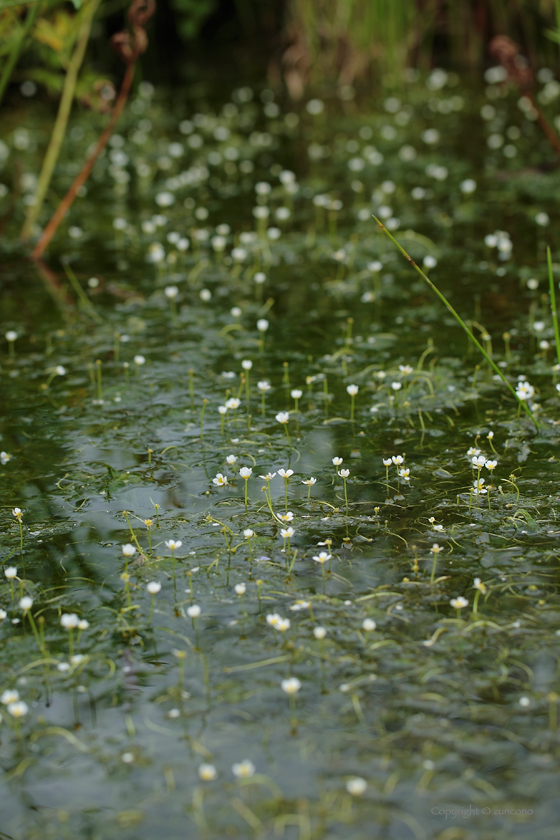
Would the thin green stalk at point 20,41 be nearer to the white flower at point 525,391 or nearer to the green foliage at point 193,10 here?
the white flower at point 525,391

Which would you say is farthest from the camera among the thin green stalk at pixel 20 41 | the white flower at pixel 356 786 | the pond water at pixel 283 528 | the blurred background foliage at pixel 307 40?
the blurred background foliage at pixel 307 40

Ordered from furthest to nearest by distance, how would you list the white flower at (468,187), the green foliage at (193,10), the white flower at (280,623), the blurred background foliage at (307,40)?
the green foliage at (193,10) → the blurred background foliage at (307,40) → the white flower at (468,187) → the white flower at (280,623)

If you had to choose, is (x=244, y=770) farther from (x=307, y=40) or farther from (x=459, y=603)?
(x=307, y=40)

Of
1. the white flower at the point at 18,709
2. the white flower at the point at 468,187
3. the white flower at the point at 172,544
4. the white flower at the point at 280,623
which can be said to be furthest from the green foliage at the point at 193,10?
the white flower at the point at 18,709

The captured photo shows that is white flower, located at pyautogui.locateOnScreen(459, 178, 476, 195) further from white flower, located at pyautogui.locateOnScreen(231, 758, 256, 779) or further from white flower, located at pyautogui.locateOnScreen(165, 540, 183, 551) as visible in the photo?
white flower, located at pyautogui.locateOnScreen(231, 758, 256, 779)

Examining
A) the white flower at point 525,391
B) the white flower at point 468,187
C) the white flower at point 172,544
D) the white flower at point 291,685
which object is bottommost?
the white flower at point 291,685

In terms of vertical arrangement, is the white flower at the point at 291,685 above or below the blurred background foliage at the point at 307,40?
below
